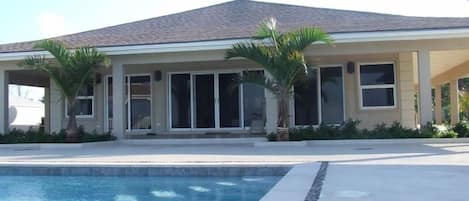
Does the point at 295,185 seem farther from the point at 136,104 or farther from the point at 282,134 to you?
the point at 136,104

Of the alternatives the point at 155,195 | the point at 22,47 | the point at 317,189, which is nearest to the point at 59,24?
the point at 22,47

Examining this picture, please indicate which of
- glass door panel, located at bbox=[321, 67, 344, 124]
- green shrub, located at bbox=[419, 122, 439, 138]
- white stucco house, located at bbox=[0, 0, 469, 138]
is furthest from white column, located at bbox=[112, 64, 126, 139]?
green shrub, located at bbox=[419, 122, 439, 138]

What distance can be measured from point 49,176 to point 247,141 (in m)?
6.58

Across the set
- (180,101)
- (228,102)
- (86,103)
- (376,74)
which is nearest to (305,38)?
(376,74)

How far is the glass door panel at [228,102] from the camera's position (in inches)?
693

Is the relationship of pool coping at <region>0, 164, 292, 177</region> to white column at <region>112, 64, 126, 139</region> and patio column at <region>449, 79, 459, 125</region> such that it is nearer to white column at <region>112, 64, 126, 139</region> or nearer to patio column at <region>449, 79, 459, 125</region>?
white column at <region>112, 64, 126, 139</region>

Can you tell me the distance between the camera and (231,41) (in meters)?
14.0

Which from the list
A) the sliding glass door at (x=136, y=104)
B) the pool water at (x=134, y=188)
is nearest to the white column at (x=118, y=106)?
the sliding glass door at (x=136, y=104)

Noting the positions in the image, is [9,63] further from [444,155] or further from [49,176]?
[444,155]

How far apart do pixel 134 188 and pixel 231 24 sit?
1032cm

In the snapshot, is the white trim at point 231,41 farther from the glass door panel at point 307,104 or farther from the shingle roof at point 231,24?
the glass door panel at point 307,104

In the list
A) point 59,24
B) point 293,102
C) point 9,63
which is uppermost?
point 59,24

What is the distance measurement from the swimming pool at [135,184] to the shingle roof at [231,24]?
6.56 meters

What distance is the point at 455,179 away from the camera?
20.8 feet
